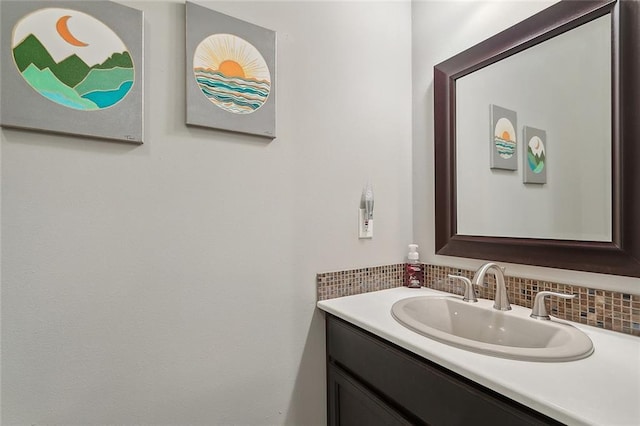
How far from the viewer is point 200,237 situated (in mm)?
996

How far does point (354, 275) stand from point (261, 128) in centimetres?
70

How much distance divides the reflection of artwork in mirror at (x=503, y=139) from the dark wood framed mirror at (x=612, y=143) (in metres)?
0.15

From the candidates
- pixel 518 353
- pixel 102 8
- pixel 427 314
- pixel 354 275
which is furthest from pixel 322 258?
pixel 102 8

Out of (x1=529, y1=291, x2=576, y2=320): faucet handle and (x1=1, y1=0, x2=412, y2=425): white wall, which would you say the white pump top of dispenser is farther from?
(x1=529, y1=291, x2=576, y2=320): faucet handle

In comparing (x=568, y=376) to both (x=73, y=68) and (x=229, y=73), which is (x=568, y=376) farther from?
(x=73, y=68)

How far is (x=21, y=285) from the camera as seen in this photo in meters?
0.78

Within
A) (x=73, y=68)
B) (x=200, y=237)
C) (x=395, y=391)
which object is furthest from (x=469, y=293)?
(x=73, y=68)

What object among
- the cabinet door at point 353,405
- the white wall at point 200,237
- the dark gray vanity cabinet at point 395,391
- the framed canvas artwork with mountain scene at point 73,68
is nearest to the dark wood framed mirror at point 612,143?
the white wall at point 200,237

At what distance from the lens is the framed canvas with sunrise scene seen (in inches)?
38.4

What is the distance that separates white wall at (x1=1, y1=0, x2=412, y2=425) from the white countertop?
465 millimetres

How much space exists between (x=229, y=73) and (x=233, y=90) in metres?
0.06

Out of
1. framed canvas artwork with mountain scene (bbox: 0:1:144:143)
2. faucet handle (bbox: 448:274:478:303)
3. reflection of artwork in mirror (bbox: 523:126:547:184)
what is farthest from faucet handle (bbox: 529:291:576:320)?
framed canvas artwork with mountain scene (bbox: 0:1:144:143)

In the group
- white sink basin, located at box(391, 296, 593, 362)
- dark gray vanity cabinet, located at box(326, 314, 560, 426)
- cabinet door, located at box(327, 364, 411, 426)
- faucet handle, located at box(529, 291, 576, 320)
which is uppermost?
faucet handle, located at box(529, 291, 576, 320)

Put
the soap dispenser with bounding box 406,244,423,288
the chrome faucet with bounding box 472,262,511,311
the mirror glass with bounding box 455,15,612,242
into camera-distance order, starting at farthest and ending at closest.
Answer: the soap dispenser with bounding box 406,244,423,288 → the chrome faucet with bounding box 472,262,511,311 → the mirror glass with bounding box 455,15,612,242
